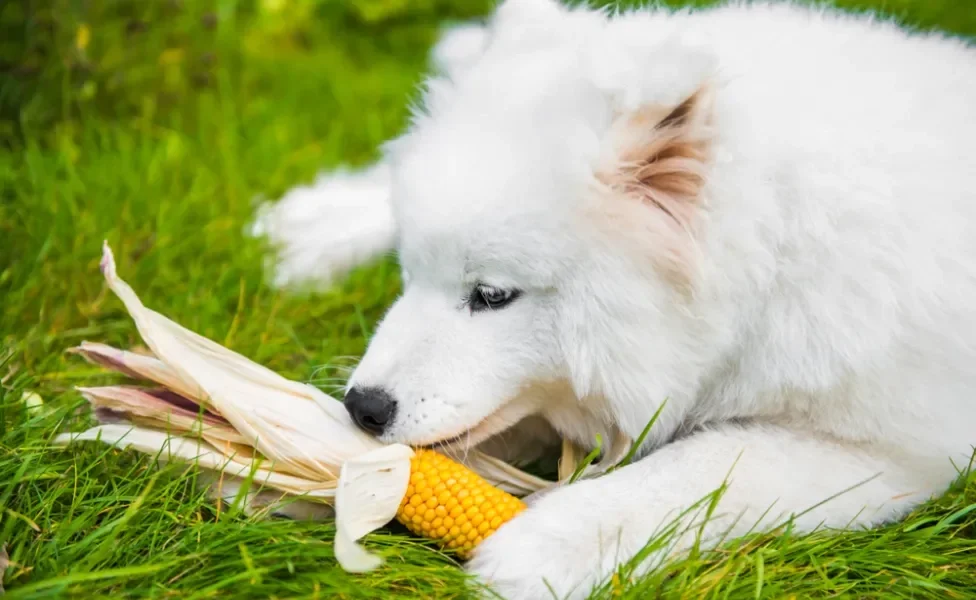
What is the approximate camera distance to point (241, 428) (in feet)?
6.55

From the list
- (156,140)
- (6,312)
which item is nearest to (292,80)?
(156,140)

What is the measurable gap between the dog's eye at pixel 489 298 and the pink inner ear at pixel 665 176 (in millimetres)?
289

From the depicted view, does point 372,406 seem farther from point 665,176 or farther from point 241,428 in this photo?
point 665,176

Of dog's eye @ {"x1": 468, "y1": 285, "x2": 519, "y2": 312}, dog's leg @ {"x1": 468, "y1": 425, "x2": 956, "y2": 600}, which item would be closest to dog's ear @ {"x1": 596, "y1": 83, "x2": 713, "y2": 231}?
dog's eye @ {"x1": 468, "y1": 285, "x2": 519, "y2": 312}

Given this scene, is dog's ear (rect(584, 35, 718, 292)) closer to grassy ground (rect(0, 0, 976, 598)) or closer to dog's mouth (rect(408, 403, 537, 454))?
dog's mouth (rect(408, 403, 537, 454))

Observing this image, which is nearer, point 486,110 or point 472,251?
point 472,251

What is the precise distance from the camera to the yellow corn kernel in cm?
188

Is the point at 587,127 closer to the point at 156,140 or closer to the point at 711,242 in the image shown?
the point at 711,242

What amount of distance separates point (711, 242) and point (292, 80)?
151 inches

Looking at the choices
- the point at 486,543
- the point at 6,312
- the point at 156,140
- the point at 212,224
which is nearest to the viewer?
the point at 486,543

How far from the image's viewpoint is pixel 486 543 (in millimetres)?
1817

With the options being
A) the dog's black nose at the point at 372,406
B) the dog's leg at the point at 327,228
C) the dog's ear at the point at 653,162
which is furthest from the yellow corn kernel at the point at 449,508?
the dog's leg at the point at 327,228

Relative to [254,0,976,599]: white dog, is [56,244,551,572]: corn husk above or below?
below

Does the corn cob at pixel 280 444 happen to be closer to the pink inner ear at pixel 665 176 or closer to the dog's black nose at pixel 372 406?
the dog's black nose at pixel 372 406
